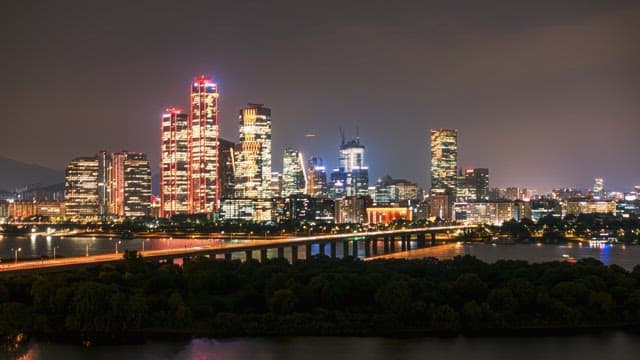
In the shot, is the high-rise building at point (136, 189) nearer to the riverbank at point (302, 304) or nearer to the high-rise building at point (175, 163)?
the high-rise building at point (175, 163)

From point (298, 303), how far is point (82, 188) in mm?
147978

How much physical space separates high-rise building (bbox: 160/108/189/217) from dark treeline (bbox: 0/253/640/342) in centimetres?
12748

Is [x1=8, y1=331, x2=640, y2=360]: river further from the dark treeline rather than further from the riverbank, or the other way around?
the dark treeline

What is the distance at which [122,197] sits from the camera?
583 ft

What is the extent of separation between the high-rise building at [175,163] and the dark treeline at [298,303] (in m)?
127

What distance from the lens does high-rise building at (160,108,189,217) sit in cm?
16950

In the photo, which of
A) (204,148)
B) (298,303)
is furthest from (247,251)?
(204,148)

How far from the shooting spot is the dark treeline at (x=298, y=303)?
113ft

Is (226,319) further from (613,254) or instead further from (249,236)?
(249,236)

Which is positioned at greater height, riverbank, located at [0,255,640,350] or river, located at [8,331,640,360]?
riverbank, located at [0,255,640,350]

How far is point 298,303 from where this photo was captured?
37.1 metres

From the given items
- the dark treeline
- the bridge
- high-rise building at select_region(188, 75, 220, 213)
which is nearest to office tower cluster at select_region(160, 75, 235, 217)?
high-rise building at select_region(188, 75, 220, 213)

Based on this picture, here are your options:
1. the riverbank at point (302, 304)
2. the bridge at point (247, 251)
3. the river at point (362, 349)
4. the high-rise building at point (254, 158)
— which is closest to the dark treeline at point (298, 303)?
the riverbank at point (302, 304)

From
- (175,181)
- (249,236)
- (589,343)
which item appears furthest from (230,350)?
(175,181)
